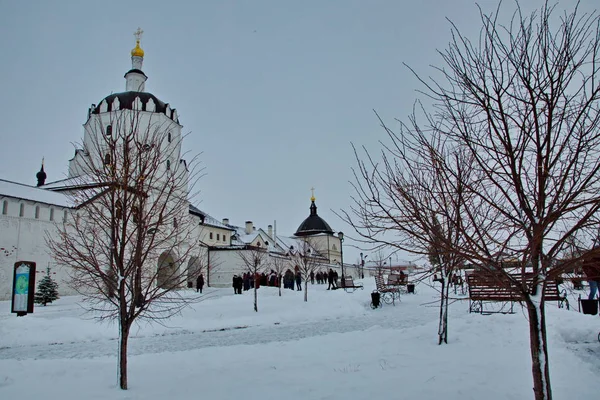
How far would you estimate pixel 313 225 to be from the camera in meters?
88.8

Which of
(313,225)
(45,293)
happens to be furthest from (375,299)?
(313,225)

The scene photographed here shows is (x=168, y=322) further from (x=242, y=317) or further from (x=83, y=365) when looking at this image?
(x=83, y=365)

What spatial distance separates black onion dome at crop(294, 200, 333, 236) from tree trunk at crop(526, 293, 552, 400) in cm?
8314

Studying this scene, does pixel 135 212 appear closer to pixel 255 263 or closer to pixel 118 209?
pixel 118 209

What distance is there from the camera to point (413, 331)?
11195 mm

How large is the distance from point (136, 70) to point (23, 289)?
30426 mm

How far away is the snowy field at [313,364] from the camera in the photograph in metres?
6.21

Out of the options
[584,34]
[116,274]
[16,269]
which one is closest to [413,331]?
[116,274]

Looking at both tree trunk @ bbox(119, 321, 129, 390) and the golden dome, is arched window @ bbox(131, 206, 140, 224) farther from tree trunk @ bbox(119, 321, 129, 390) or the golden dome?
the golden dome

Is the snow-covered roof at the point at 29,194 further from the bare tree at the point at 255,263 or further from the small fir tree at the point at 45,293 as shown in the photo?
the bare tree at the point at 255,263

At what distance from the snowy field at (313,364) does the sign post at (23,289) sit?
2.60 meters

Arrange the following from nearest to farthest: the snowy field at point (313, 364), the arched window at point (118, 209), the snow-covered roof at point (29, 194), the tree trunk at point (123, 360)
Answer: the snowy field at point (313, 364)
the tree trunk at point (123, 360)
the arched window at point (118, 209)
the snow-covered roof at point (29, 194)

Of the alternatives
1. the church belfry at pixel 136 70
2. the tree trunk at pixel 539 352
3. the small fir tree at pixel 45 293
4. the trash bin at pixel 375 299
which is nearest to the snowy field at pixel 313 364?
the tree trunk at pixel 539 352

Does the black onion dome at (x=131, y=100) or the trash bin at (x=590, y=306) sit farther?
the black onion dome at (x=131, y=100)
